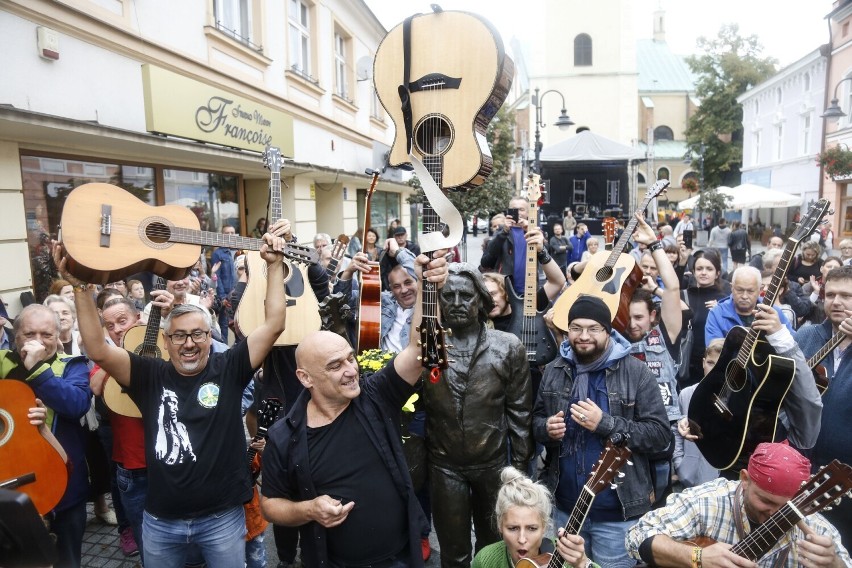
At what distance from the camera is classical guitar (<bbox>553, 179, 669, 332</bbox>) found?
4496mm

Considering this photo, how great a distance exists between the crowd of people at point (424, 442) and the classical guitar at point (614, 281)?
0.86 feet

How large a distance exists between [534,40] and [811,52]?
802 inches

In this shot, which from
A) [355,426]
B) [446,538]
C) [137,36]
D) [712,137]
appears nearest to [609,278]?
[446,538]

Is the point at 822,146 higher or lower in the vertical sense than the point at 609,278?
higher

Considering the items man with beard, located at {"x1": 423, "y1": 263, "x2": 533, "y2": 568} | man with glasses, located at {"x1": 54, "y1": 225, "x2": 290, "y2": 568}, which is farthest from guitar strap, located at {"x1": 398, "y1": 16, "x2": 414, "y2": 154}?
man with beard, located at {"x1": 423, "y1": 263, "x2": 533, "y2": 568}

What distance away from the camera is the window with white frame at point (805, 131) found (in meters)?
26.2

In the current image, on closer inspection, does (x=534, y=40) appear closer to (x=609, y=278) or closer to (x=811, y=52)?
(x=811, y=52)

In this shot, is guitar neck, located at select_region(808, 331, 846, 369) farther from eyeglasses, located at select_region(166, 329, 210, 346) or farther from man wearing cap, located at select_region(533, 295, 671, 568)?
eyeglasses, located at select_region(166, 329, 210, 346)

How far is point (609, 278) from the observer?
191 inches

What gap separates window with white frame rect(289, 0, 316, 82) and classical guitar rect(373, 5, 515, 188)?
36.6ft

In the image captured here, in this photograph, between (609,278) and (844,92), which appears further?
(844,92)

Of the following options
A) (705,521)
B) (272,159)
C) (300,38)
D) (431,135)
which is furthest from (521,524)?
(300,38)

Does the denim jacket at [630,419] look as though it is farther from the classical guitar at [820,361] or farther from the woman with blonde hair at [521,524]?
the classical guitar at [820,361]

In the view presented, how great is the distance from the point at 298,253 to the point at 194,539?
1595mm
